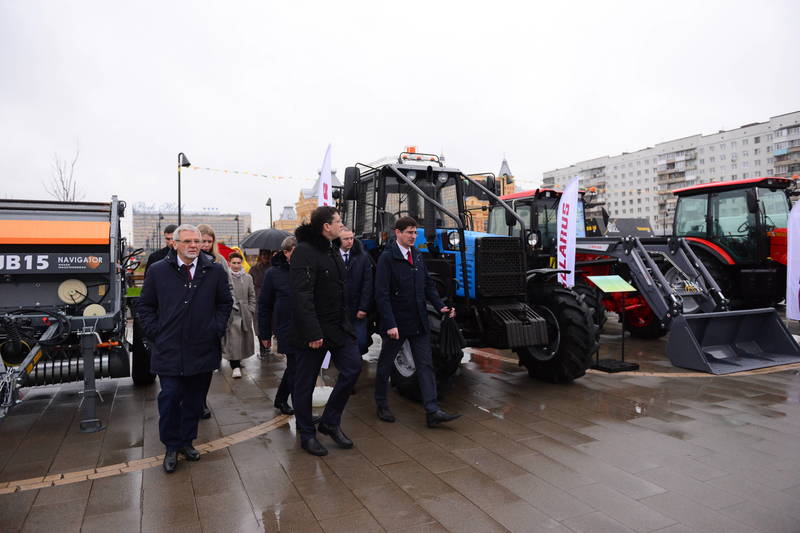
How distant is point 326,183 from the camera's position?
7977 millimetres

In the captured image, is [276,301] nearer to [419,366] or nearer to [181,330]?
[181,330]

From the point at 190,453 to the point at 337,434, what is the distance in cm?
114

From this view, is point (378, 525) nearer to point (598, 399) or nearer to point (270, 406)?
point (270, 406)

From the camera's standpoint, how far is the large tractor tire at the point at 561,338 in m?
5.86

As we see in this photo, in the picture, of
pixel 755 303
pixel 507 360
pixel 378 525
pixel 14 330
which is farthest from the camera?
pixel 755 303

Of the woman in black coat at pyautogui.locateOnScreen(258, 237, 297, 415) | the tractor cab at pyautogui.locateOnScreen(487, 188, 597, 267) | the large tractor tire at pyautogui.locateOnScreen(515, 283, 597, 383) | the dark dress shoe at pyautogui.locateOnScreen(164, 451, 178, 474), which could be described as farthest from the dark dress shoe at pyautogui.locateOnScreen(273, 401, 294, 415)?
the tractor cab at pyautogui.locateOnScreen(487, 188, 597, 267)

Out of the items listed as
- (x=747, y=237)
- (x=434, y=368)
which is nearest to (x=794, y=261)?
(x=747, y=237)

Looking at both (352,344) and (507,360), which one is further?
(507,360)

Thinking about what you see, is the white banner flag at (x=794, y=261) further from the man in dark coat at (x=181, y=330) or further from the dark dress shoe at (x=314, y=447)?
the man in dark coat at (x=181, y=330)


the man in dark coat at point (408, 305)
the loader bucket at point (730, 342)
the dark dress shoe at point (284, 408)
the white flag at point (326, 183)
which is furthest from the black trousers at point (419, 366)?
the loader bucket at point (730, 342)

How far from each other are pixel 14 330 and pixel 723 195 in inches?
469

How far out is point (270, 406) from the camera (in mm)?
5566

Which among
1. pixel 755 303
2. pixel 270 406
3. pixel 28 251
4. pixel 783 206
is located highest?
pixel 783 206

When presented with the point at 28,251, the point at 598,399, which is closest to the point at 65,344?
the point at 28,251
